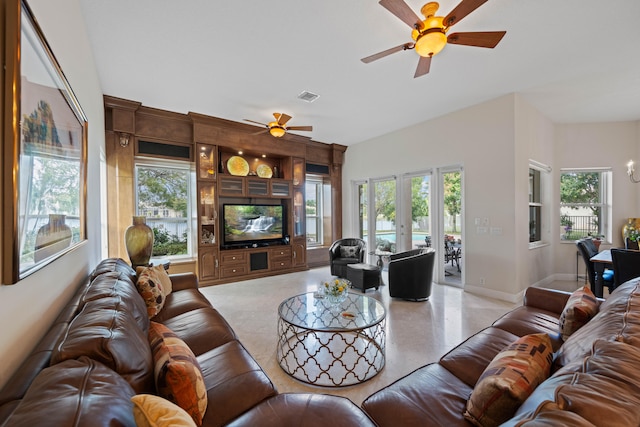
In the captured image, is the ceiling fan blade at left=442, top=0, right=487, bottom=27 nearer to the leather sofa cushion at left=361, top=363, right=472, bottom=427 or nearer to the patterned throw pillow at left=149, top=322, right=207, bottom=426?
the leather sofa cushion at left=361, top=363, right=472, bottom=427

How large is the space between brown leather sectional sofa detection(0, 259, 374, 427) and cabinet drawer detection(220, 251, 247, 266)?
310 centimetres

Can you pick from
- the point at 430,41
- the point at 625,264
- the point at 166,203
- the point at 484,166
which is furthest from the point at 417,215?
the point at 166,203

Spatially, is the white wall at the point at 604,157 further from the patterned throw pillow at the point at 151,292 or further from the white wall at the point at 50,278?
the white wall at the point at 50,278

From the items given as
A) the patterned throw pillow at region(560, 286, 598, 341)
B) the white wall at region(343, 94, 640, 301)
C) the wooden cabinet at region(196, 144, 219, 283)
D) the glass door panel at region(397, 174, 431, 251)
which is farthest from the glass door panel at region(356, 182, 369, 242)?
the patterned throw pillow at region(560, 286, 598, 341)

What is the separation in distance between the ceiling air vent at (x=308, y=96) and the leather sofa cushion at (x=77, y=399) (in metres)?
3.72

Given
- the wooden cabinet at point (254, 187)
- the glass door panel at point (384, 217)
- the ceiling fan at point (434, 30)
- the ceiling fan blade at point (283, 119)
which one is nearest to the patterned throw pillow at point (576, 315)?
the ceiling fan at point (434, 30)

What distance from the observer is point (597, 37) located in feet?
8.48

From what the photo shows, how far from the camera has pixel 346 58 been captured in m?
2.95

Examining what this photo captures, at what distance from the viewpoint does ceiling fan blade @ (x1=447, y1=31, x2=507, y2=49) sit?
211 centimetres

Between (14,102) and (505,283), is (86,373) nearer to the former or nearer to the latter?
(14,102)

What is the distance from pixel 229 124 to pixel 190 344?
4.24 m

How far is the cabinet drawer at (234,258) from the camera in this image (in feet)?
16.6

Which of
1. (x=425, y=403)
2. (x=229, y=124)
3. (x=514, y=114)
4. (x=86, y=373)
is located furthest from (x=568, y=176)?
(x=86, y=373)

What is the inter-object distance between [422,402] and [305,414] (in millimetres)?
535
